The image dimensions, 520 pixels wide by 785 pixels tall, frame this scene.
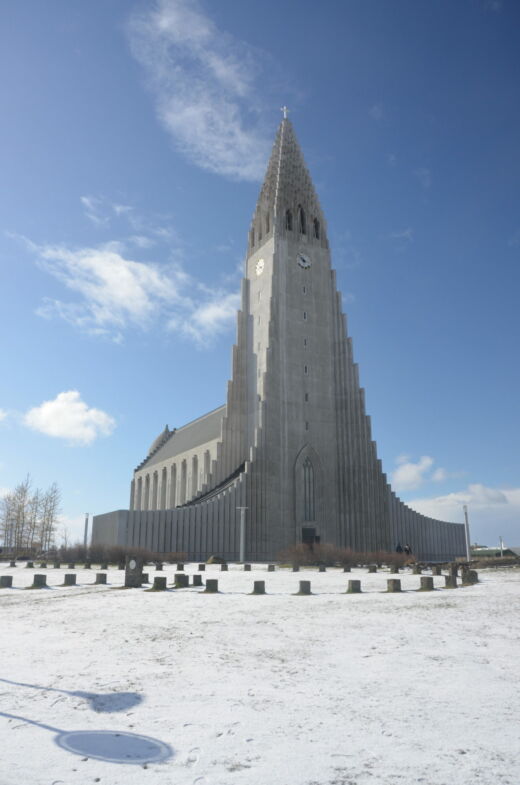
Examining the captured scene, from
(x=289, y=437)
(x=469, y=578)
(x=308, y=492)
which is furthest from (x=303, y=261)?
(x=469, y=578)

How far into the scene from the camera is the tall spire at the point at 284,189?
64562 millimetres

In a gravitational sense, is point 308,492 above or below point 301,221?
below

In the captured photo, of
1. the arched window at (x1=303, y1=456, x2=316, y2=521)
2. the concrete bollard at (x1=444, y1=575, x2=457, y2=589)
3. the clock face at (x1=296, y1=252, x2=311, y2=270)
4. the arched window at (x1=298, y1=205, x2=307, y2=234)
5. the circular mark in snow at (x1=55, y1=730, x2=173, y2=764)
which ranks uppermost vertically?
the arched window at (x1=298, y1=205, x2=307, y2=234)

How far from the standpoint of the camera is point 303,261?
63.2 meters

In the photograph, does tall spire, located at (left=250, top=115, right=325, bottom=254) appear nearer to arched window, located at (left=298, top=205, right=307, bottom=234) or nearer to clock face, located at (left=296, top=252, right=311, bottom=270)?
arched window, located at (left=298, top=205, right=307, bottom=234)

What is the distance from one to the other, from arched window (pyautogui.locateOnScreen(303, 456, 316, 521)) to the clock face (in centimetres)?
2055

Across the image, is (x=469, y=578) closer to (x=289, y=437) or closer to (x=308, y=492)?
(x=289, y=437)

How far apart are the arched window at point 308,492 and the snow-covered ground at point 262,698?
1723 inches

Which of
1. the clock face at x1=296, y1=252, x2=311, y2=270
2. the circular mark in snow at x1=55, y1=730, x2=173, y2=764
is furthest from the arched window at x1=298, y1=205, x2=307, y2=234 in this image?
the circular mark in snow at x1=55, y1=730, x2=173, y2=764

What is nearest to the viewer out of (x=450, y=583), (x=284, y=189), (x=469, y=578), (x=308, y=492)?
(x=450, y=583)

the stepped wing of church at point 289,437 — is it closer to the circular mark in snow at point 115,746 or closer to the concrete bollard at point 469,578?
the concrete bollard at point 469,578

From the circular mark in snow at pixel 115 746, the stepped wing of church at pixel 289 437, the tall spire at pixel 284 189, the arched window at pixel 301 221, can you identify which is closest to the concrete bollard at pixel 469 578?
the circular mark in snow at pixel 115 746

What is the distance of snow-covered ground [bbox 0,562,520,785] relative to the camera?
541cm

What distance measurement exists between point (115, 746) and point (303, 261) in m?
60.2
